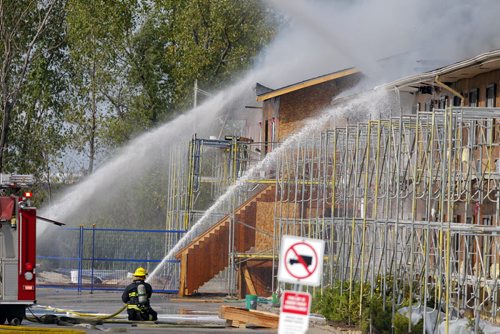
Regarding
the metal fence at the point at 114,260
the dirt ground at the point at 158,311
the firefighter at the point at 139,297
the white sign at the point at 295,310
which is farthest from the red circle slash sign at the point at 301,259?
the metal fence at the point at 114,260

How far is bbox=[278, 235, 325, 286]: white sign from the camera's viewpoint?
44.4 feet

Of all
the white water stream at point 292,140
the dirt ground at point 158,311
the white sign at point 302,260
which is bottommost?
the dirt ground at point 158,311

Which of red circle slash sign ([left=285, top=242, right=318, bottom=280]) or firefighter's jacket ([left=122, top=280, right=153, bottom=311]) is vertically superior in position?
red circle slash sign ([left=285, top=242, right=318, bottom=280])

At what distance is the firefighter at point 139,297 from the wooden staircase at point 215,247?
33.6 feet

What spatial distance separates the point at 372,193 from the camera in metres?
30.4

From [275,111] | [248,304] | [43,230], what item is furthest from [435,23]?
[43,230]

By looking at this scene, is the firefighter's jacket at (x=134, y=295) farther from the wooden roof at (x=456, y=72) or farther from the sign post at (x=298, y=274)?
the sign post at (x=298, y=274)

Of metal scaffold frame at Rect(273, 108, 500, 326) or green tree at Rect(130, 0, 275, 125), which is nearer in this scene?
metal scaffold frame at Rect(273, 108, 500, 326)

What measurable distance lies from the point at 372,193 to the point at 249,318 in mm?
6095

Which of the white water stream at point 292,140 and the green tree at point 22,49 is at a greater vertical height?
the green tree at point 22,49

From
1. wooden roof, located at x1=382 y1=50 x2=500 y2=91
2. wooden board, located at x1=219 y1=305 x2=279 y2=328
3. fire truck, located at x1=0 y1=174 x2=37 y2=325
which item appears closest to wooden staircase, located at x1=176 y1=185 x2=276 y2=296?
wooden roof, located at x1=382 y1=50 x2=500 y2=91

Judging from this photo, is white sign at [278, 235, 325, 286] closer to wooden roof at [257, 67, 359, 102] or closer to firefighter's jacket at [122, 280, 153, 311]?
firefighter's jacket at [122, 280, 153, 311]

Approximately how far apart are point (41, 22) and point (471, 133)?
1447 inches

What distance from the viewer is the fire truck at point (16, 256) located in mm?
22203
